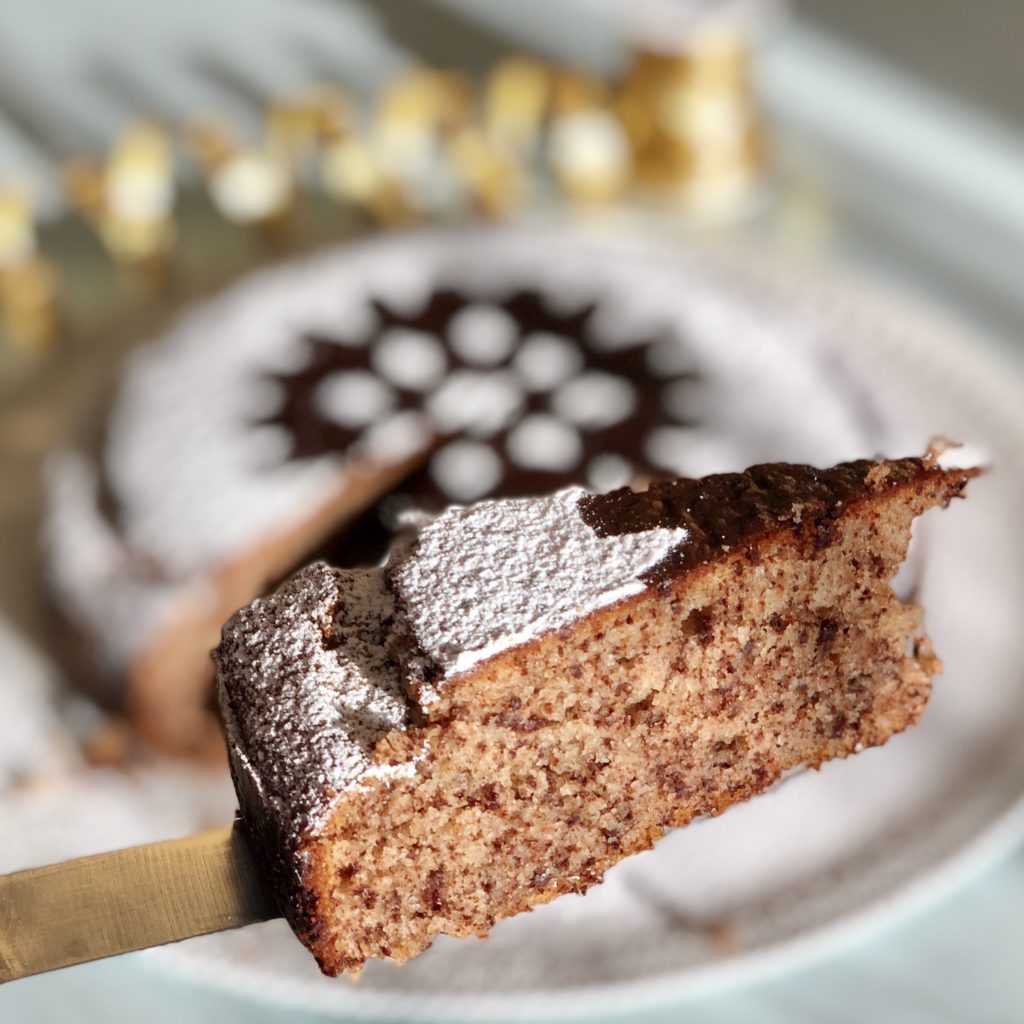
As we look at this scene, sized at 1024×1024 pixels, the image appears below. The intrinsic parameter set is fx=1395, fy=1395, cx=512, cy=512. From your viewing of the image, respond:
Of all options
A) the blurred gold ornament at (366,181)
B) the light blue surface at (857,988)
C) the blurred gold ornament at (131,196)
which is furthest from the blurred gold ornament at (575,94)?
the light blue surface at (857,988)

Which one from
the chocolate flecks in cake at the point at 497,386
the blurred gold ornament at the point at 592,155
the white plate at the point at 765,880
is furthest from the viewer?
the blurred gold ornament at the point at 592,155

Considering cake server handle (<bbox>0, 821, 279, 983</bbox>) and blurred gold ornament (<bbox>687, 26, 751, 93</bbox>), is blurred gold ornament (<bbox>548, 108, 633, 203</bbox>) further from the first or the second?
cake server handle (<bbox>0, 821, 279, 983</bbox>)

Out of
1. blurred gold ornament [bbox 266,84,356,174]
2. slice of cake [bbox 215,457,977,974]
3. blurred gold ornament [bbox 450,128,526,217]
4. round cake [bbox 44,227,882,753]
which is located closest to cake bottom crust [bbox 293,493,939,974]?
slice of cake [bbox 215,457,977,974]

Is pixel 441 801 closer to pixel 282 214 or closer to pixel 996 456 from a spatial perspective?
pixel 996 456

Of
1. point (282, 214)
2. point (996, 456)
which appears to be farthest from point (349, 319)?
point (996, 456)

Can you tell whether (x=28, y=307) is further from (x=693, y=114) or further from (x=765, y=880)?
(x=765, y=880)

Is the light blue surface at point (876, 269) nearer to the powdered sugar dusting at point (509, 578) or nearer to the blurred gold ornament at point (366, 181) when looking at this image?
the blurred gold ornament at point (366, 181)
